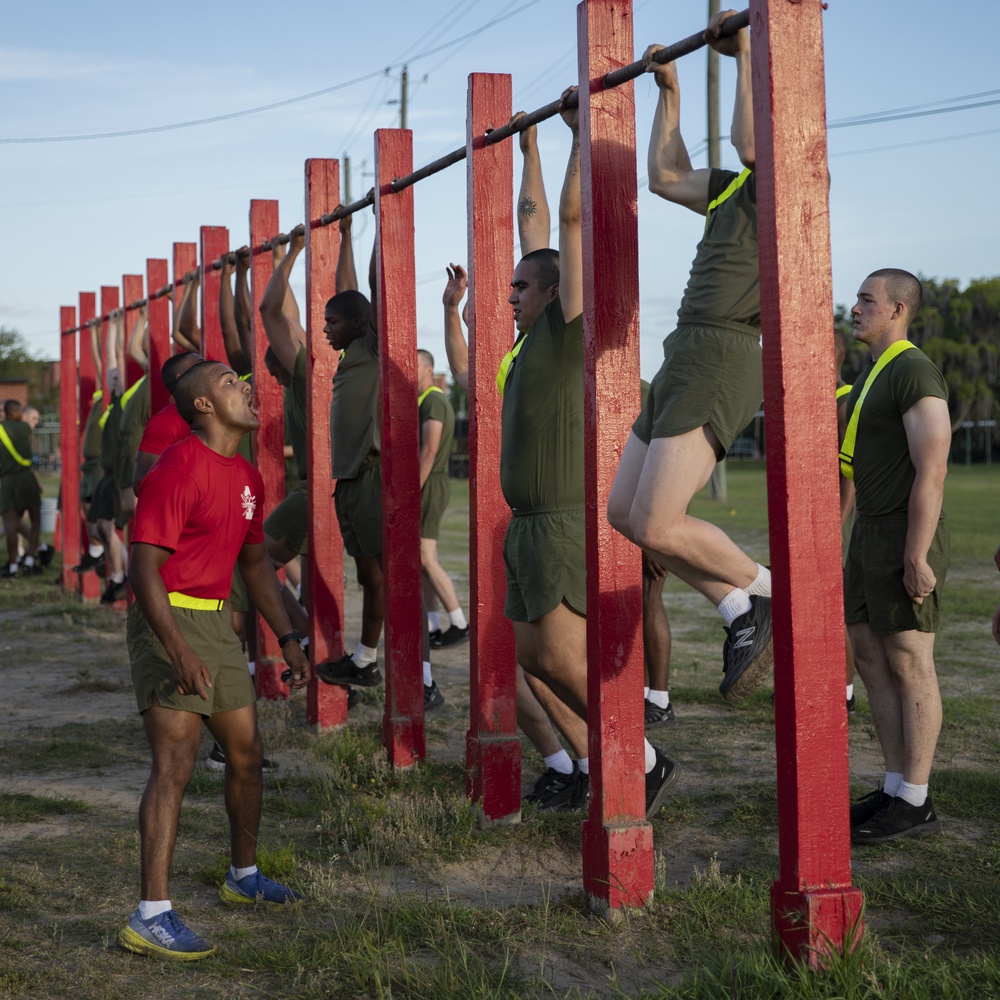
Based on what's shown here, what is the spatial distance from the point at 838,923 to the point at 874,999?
24 centimetres

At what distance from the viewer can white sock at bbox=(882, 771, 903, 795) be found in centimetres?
512

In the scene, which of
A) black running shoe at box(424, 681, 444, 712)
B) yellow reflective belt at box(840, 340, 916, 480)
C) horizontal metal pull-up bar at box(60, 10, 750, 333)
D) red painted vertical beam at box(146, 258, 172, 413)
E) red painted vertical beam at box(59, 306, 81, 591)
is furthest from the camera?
red painted vertical beam at box(59, 306, 81, 591)

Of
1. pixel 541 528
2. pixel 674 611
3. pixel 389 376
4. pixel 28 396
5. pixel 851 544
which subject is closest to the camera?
pixel 541 528

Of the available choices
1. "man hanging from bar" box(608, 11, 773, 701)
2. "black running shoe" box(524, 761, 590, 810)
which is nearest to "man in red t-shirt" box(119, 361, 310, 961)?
"man hanging from bar" box(608, 11, 773, 701)

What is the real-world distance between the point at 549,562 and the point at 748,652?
1047mm

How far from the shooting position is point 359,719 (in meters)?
7.74

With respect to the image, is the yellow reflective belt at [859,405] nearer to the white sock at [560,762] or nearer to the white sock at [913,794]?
the white sock at [913,794]

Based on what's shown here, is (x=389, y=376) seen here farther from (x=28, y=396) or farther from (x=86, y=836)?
(x=28, y=396)

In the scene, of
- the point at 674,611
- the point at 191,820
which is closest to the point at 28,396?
the point at 674,611

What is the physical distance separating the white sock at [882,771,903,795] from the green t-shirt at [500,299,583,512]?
1.66 metres

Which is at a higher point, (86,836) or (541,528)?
(541,528)

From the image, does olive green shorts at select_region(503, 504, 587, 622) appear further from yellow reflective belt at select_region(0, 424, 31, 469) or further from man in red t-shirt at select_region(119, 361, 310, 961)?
yellow reflective belt at select_region(0, 424, 31, 469)

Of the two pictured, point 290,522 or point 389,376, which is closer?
point 389,376

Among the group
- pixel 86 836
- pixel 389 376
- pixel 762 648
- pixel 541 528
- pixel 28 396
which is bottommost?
pixel 86 836
